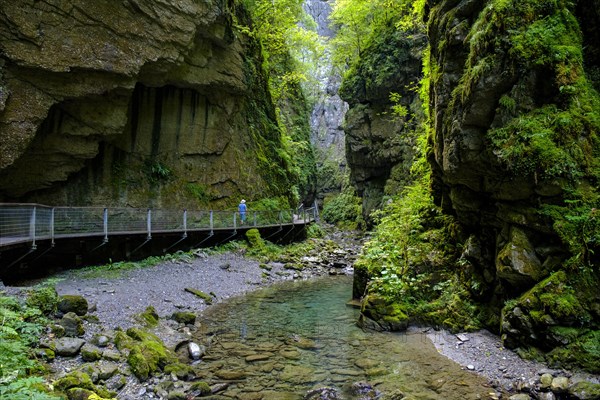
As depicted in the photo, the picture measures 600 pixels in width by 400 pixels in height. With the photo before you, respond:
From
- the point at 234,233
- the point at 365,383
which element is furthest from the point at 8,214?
the point at 234,233

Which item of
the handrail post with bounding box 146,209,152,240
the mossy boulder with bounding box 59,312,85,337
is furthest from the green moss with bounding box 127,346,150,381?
the handrail post with bounding box 146,209,152,240

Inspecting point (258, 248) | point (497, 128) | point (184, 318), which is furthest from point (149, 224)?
point (497, 128)

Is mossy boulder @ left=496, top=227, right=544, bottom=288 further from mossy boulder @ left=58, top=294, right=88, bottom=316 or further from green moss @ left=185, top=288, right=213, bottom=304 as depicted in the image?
mossy boulder @ left=58, top=294, right=88, bottom=316

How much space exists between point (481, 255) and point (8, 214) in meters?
11.7

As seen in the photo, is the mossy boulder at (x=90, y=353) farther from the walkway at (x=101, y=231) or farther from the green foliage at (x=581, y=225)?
the green foliage at (x=581, y=225)

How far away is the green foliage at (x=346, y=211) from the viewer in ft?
126

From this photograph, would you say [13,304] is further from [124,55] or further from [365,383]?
[124,55]

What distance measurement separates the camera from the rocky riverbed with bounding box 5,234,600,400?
5.88 metres

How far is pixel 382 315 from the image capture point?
381 inches

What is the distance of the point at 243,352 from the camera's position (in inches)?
321

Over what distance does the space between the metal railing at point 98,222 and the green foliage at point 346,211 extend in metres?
18.9

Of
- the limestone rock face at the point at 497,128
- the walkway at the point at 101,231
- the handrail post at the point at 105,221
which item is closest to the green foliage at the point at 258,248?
the walkway at the point at 101,231

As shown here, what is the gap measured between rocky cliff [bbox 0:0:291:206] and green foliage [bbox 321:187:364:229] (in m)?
17.1

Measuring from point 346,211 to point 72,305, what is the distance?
34.8m
